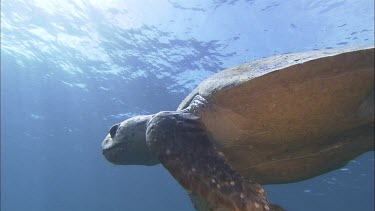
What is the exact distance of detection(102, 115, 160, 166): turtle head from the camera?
4516 mm

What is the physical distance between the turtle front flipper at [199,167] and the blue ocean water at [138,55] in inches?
366

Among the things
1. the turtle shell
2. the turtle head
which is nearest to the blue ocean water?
the turtle shell

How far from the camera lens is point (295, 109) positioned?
360 centimetres

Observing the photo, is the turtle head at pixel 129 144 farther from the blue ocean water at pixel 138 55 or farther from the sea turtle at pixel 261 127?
the blue ocean water at pixel 138 55

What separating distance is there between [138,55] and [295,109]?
1275 cm

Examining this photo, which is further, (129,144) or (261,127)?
(129,144)

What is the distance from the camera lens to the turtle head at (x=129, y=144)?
4516mm

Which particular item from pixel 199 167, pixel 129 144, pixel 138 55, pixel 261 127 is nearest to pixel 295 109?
pixel 261 127

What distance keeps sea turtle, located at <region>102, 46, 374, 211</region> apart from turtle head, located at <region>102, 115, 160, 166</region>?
0.02 metres

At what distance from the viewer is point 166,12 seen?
1242 cm

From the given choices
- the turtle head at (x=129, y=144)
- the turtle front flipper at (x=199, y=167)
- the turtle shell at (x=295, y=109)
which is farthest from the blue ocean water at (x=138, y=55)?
the turtle front flipper at (x=199, y=167)

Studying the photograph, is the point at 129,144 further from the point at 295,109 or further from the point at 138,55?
the point at 138,55

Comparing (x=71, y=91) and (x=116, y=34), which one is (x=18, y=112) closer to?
(x=71, y=91)

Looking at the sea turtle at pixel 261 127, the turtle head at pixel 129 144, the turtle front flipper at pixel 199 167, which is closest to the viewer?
the turtle front flipper at pixel 199 167
